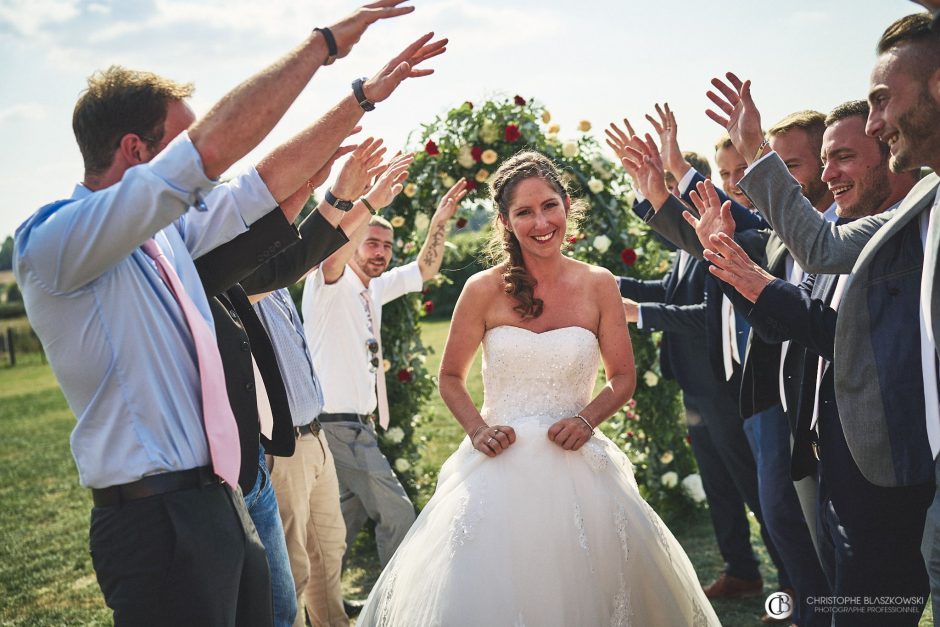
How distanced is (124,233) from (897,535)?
2.62 metres

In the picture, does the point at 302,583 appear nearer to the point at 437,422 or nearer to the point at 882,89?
the point at 882,89

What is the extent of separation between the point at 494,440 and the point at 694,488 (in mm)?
3624

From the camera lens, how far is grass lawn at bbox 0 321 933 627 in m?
5.41

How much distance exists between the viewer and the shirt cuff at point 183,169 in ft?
6.25

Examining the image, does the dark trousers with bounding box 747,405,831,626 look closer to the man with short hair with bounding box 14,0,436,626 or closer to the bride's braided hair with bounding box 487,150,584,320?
the bride's braided hair with bounding box 487,150,584,320

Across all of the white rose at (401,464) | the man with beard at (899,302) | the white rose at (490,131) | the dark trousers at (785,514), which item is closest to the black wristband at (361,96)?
the man with beard at (899,302)

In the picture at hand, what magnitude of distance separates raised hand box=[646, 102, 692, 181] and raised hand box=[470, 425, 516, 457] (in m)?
1.81

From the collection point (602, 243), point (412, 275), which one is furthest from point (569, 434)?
point (602, 243)

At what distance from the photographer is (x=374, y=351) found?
516cm

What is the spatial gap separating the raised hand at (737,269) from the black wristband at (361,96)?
146 cm

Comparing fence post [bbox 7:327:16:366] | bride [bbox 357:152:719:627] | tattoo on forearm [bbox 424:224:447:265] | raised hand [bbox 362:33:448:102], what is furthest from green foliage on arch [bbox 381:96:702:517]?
fence post [bbox 7:327:16:366]

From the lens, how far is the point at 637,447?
6.77 meters

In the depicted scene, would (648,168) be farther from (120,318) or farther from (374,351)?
(120,318)

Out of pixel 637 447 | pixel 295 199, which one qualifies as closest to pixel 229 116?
pixel 295 199
